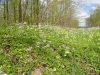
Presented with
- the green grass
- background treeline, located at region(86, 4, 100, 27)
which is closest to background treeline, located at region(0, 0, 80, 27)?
the green grass

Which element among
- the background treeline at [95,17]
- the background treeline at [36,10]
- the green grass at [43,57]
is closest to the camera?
the green grass at [43,57]

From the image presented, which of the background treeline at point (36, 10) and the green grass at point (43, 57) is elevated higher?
the background treeline at point (36, 10)

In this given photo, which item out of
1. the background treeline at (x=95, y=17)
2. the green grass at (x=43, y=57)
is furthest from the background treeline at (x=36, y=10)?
the background treeline at (x=95, y=17)

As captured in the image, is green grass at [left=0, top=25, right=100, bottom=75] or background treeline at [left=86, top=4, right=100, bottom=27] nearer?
green grass at [left=0, top=25, right=100, bottom=75]

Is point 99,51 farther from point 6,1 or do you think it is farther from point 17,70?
point 6,1

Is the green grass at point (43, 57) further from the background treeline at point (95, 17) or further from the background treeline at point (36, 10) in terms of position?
the background treeline at point (95, 17)

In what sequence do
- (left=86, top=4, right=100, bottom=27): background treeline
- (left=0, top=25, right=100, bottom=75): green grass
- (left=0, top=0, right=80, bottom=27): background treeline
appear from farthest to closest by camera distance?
(left=86, top=4, right=100, bottom=27): background treeline < (left=0, top=0, right=80, bottom=27): background treeline < (left=0, top=25, right=100, bottom=75): green grass

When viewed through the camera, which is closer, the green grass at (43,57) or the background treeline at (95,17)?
the green grass at (43,57)

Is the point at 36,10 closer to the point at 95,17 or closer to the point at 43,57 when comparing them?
the point at 43,57

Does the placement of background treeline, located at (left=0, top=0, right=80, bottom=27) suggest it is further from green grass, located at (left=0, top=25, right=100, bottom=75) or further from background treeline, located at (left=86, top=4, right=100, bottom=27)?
background treeline, located at (left=86, top=4, right=100, bottom=27)

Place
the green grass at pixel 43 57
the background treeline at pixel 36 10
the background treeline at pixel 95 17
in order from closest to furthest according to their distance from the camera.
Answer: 1. the green grass at pixel 43 57
2. the background treeline at pixel 36 10
3. the background treeline at pixel 95 17

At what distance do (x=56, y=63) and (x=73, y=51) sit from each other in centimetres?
88

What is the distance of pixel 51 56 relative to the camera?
3922mm

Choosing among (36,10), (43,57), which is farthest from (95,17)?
(43,57)
